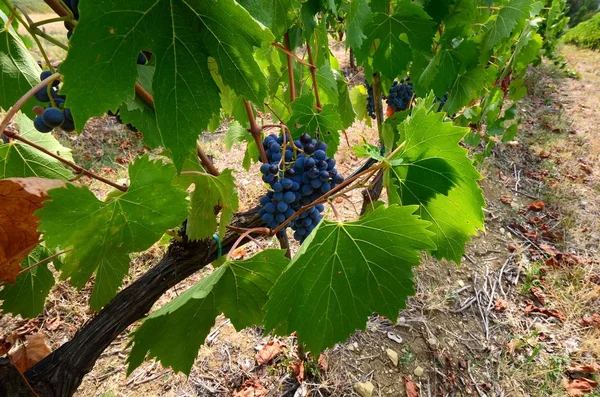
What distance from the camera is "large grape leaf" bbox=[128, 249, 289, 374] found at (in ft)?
2.68

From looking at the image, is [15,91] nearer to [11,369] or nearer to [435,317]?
[11,369]

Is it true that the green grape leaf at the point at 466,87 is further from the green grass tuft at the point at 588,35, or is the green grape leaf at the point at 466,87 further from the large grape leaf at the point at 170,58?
the green grass tuft at the point at 588,35

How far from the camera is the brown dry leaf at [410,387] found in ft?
5.95

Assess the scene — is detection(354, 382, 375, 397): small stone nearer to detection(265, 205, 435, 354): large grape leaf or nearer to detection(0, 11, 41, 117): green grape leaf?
detection(265, 205, 435, 354): large grape leaf

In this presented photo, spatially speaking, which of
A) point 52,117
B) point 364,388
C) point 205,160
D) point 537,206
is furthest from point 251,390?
point 537,206

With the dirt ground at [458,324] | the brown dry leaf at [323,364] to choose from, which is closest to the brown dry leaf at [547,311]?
the dirt ground at [458,324]

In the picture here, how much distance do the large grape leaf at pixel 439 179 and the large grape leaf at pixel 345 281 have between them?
0.14 meters

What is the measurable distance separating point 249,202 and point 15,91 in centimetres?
204

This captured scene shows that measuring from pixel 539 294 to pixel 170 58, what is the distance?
9.49 feet

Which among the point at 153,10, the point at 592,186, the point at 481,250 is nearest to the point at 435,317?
the point at 481,250

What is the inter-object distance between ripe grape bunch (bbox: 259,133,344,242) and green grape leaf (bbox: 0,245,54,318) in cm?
73

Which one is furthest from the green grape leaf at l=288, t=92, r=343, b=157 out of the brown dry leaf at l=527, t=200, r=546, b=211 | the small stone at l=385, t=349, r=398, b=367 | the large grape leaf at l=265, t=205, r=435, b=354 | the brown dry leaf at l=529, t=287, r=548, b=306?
the brown dry leaf at l=527, t=200, r=546, b=211

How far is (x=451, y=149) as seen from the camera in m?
0.88

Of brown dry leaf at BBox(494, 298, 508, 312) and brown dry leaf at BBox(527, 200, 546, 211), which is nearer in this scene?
brown dry leaf at BBox(494, 298, 508, 312)
